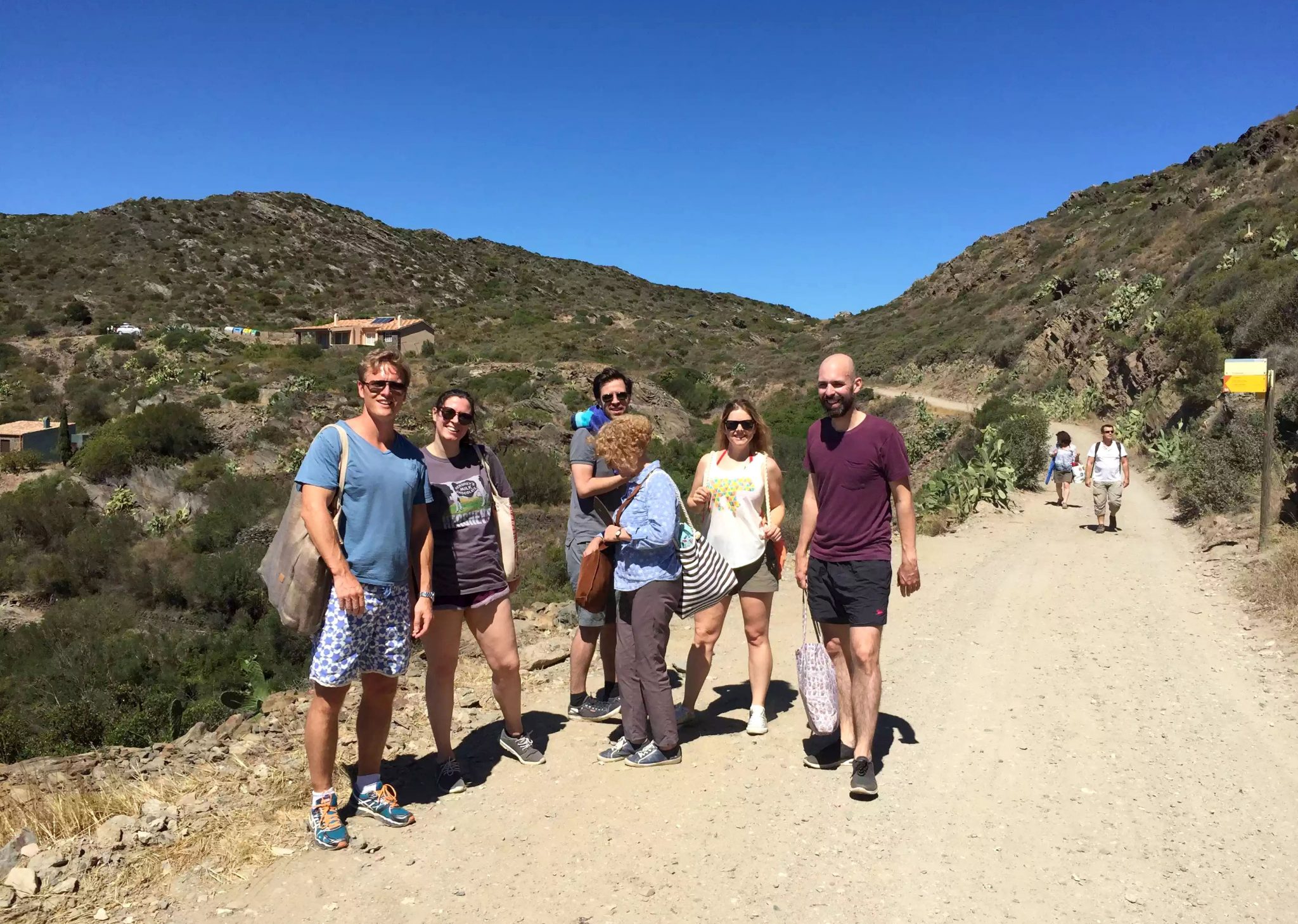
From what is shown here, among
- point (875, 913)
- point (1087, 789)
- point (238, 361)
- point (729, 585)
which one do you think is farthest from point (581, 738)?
point (238, 361)

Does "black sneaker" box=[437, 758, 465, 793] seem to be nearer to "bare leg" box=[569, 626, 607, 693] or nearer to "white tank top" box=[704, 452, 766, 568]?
"bare leg" box=[569, 626, 607, 693]

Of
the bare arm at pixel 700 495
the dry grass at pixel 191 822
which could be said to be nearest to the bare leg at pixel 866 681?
the bare arm at pixel 700 495

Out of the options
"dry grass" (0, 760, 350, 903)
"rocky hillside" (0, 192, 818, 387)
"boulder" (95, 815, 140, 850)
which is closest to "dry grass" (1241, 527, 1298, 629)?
"dry grass" (0, 760, 350, 903)

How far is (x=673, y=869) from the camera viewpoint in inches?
123

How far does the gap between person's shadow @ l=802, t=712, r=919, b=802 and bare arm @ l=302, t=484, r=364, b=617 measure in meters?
2.41

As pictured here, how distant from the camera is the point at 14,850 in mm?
3107

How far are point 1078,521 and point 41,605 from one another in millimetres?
16712

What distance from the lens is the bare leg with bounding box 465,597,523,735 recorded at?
3.76 metres

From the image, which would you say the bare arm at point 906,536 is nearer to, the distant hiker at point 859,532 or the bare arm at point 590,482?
→ the distant hiker at point 859,532

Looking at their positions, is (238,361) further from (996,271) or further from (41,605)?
(996,271)

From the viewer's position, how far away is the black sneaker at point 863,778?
3623 mm

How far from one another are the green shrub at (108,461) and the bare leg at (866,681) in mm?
20617

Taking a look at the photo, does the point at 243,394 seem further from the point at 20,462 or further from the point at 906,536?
the point at 906,536

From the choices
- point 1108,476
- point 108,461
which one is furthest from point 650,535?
point 108,461
